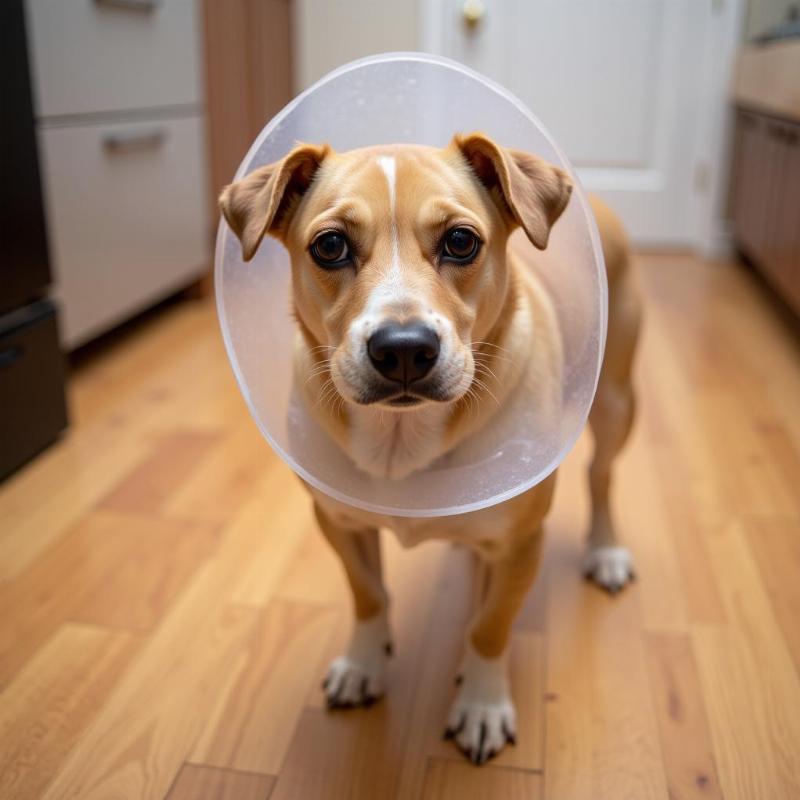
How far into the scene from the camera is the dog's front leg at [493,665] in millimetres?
1242

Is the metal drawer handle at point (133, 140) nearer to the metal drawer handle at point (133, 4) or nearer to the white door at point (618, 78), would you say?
the metal drawer handle at point (133, 4)

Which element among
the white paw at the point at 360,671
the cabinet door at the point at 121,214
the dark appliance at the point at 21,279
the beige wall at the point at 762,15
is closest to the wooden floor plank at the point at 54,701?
the white paw at the point at 360,671

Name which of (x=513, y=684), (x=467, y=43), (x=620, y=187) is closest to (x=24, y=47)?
(x=513, y=684)

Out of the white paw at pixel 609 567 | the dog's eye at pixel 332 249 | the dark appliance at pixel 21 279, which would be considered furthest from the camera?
the dark appliance at pixel 21 279

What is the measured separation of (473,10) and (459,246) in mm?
3552

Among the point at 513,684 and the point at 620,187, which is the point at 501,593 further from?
the point at 620,187

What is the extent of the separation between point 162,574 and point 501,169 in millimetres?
1068

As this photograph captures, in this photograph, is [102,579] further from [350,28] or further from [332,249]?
[350,28]

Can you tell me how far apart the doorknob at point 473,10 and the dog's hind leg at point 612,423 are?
123 inches

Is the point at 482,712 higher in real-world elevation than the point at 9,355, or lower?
lower

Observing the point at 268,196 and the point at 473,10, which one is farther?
the point at 473,10

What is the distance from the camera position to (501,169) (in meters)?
1.12

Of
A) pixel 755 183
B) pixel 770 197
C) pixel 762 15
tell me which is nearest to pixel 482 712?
pixel 770 197

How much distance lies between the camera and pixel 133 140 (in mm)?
2822
